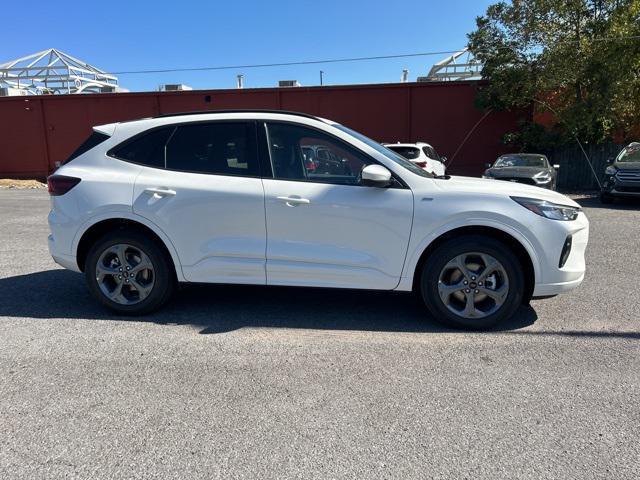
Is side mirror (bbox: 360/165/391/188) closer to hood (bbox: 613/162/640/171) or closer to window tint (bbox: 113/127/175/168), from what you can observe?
window tint (bbox: 113/127/175/168)

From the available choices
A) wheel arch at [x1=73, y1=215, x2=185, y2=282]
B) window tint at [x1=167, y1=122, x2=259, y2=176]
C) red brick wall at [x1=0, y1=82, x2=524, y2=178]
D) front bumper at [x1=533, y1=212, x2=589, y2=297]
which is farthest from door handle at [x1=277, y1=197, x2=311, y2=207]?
red brick wall at [x1=0, y1=82, x2=524, y2=178]

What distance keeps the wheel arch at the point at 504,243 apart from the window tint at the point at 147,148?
8.49 feet

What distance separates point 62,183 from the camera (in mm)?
4527

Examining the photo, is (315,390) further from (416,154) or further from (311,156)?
(416,154)

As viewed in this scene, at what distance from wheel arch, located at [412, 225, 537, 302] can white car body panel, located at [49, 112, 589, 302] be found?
0.15ft

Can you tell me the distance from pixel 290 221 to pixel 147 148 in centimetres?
158

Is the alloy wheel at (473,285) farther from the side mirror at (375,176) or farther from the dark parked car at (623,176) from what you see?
the dark parked car at (623,176)

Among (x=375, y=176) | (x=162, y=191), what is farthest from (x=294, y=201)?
(x=162, y=191)

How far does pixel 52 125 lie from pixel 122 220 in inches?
890

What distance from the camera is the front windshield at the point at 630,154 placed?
1335 cm

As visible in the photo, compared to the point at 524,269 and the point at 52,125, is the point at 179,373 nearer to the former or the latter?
the point at 524,269

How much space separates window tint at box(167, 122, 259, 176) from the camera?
441 cm

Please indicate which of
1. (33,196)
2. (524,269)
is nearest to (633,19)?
(524,269)

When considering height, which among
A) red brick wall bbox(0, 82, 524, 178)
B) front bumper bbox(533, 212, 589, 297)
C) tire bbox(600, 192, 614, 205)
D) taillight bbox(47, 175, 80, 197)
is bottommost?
tire bbox(600, 192, 614, 205)
